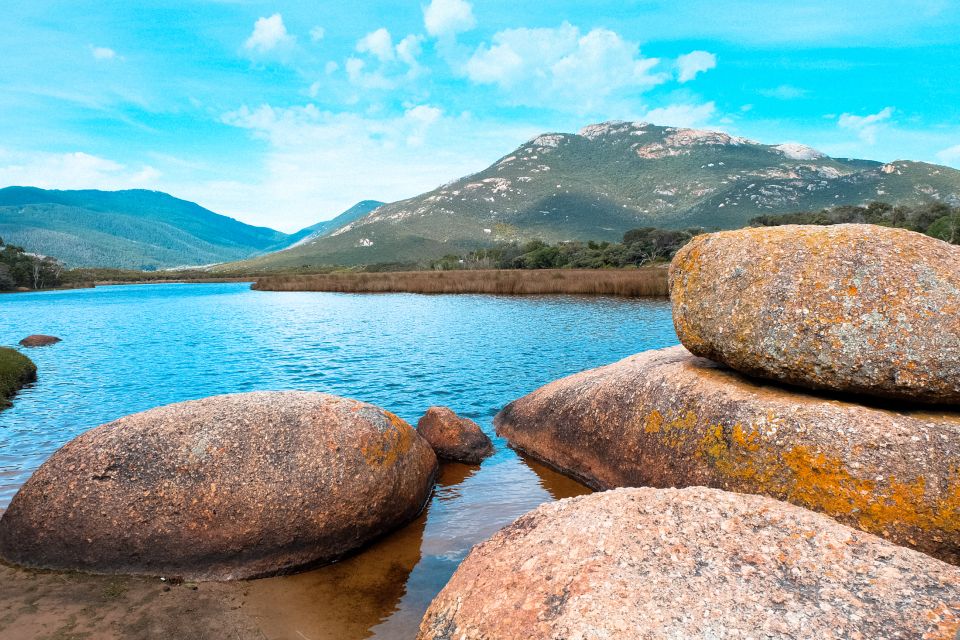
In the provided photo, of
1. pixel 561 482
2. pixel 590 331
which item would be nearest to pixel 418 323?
pixel 590 331

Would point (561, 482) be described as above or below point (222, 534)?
below

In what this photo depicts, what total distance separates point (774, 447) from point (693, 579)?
4287 mm

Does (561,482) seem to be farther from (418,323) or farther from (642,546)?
(418,323)

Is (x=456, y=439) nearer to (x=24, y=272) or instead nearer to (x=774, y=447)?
(x=774, y=447)

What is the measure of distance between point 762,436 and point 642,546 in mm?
4163

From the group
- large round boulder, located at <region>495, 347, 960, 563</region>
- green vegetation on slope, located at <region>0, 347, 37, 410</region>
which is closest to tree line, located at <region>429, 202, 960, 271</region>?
green vegetation on slope, located at <region>0, 347, 37, 410</region>

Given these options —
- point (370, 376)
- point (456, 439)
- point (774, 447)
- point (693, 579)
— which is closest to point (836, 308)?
point (774, 447)

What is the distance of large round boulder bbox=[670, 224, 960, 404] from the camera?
23.1ft

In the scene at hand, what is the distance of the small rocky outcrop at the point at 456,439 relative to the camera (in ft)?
39.9

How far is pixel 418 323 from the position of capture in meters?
39.3

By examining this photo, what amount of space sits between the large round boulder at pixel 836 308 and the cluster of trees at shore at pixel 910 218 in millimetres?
61917

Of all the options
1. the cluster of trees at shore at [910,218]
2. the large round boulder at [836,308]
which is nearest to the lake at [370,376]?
the large round boulder at [836,308]

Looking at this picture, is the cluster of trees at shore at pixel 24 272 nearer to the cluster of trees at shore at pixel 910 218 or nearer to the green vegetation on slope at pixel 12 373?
the green vegetation on slope at pixel 12 373

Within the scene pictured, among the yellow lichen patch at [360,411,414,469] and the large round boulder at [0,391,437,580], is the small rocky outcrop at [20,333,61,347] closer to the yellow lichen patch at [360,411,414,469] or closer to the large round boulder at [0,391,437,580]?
the large round boulder at [0,391,437,580]
